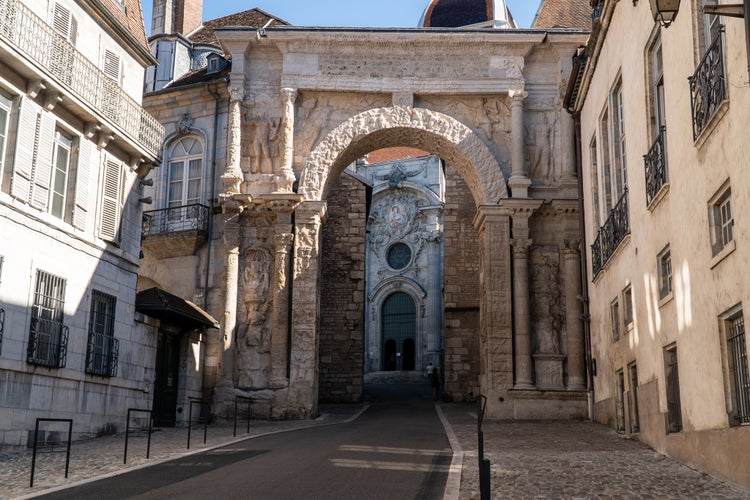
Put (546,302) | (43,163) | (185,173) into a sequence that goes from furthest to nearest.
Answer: (185,173) → (546,302) → (43,163)

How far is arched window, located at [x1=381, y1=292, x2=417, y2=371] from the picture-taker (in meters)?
43.7

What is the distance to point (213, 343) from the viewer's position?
2009 cm

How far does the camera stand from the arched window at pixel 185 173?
72.3 ft

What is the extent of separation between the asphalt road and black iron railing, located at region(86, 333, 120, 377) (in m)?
2.99

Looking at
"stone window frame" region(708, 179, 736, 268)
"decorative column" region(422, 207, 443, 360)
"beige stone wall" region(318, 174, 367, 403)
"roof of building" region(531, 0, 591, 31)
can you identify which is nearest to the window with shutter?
"stone window frame" region(708, 179, 736, 268)

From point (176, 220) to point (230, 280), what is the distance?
8.57 ft

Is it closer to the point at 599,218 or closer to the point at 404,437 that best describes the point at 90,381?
the point at 404,437

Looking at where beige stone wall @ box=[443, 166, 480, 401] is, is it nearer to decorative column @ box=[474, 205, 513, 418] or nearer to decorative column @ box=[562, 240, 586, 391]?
decorative column @ box=[474, 205, 513, 418]

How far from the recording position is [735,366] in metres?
8.13

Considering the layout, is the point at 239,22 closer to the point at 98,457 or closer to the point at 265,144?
the point at 265,144

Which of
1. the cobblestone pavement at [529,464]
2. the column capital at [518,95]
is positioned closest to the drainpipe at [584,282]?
the column capital at [518,95]

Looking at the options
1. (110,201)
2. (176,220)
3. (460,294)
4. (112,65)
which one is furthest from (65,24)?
(460,294)

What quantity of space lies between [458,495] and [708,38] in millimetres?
5403

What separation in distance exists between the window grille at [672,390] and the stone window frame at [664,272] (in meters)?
0.68
